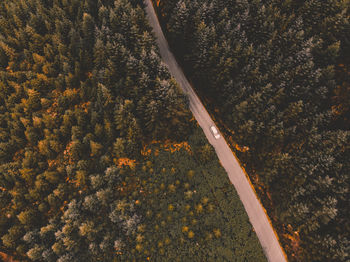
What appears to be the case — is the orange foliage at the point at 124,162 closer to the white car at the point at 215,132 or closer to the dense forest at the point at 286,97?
the white car at the point at 215,132

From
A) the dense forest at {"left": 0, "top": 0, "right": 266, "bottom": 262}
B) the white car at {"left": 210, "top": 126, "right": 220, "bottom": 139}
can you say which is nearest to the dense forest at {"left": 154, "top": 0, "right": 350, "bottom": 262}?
the white car at {"left": 210, "top": 126, "right": 220, "bottom": 139}

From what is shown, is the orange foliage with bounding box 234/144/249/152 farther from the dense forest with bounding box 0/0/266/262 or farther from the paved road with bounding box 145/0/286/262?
the dense forest with bounding box 0/0/266/262

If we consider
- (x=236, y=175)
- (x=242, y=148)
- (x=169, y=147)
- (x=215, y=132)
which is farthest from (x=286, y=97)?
(x=169, y=147)

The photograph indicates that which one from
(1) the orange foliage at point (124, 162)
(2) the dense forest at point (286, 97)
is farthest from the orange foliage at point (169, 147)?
(2) the dense forest at point (286, 97)

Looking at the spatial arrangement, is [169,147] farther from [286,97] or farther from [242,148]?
[286,97]

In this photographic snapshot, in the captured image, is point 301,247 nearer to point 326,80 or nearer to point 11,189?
point 326,80
